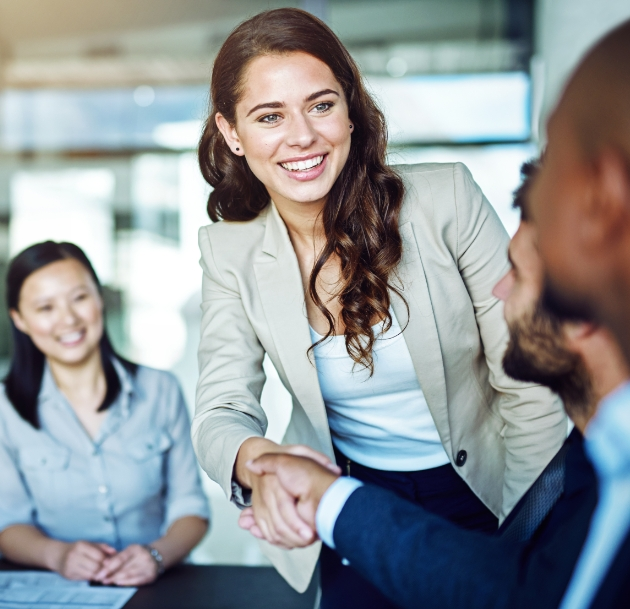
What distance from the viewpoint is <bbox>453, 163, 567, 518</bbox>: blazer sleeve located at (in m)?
1.55

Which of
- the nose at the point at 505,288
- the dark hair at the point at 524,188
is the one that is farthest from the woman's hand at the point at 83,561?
the dark hair at the point at 524,188

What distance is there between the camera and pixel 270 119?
4.93 ft

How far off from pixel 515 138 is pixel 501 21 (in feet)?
3.32

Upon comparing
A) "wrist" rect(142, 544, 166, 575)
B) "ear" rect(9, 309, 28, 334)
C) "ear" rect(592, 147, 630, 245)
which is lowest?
"wrist" rect(142, 544, 166, 575)

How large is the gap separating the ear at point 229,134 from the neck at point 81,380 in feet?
3.34

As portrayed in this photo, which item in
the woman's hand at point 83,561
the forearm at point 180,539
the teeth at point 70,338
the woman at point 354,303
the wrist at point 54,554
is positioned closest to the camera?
the woman at point 354,303

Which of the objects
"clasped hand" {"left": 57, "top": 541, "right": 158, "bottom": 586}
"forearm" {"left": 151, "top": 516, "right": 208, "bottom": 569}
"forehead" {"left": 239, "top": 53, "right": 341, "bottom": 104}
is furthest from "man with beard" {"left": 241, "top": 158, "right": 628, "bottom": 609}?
"forearm" {"left": 151, "top": 516, "right": 208, "bottom": 569}


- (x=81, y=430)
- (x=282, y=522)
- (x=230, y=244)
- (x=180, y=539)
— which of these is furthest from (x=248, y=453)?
(x=81, y=430)

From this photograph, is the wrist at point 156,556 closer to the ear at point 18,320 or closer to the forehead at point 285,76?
the ear at point 18,320

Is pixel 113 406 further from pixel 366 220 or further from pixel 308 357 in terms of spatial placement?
pixel 366 220

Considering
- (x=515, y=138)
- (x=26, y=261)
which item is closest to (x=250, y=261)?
(x=26, y=261)

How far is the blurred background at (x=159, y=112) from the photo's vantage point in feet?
19.6

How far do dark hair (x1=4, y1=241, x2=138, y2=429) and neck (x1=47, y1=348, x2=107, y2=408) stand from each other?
0.03 m

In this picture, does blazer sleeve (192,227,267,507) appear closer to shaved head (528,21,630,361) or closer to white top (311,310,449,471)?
white top (311,310,449,471)
